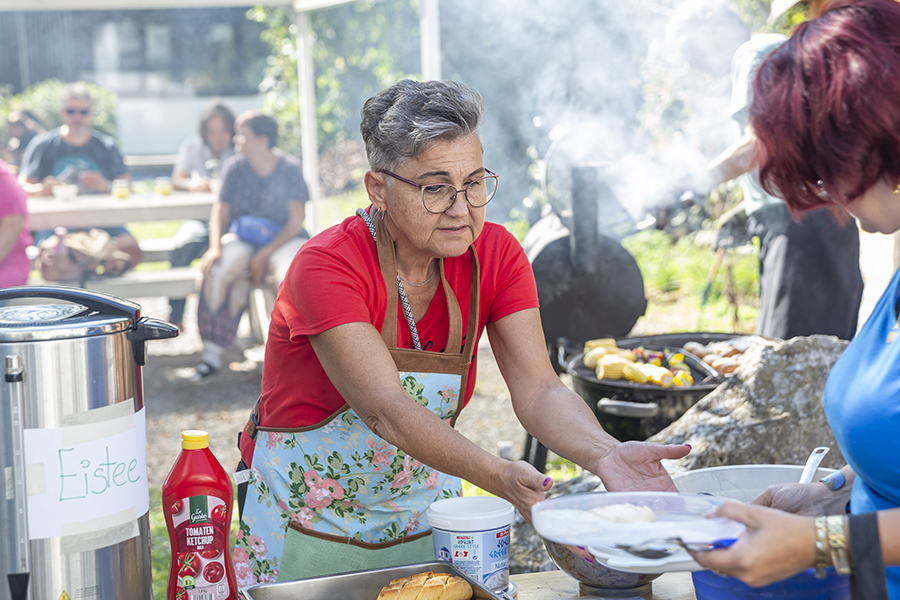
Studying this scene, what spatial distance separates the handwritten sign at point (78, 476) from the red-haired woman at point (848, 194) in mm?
928

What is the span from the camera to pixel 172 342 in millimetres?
8039

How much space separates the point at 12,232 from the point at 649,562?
4406 mm

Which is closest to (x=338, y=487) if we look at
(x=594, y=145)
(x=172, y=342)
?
(x=594, y=145)

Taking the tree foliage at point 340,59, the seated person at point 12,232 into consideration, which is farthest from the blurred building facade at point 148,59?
the seated person at point 12,232

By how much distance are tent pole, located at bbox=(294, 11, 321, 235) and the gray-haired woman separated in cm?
569

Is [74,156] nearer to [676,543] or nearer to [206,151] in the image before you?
[206,151]

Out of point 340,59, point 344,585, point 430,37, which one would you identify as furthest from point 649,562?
point 340,59

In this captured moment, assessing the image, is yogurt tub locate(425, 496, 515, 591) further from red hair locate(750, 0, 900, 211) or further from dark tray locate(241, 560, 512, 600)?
red hair locate(750, 0, 900, 211)

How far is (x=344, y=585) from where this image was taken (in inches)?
61.0

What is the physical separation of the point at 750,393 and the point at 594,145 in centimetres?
279

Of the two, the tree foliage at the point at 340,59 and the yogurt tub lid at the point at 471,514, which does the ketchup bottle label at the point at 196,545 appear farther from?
the tree foliage at the point at 340,59

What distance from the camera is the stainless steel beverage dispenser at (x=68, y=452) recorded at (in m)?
1.27

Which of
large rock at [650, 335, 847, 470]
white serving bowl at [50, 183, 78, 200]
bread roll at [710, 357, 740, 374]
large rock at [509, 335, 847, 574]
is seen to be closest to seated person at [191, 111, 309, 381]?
white serving bowl at [50, 183, 78, 200]

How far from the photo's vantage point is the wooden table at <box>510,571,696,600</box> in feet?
5.30
